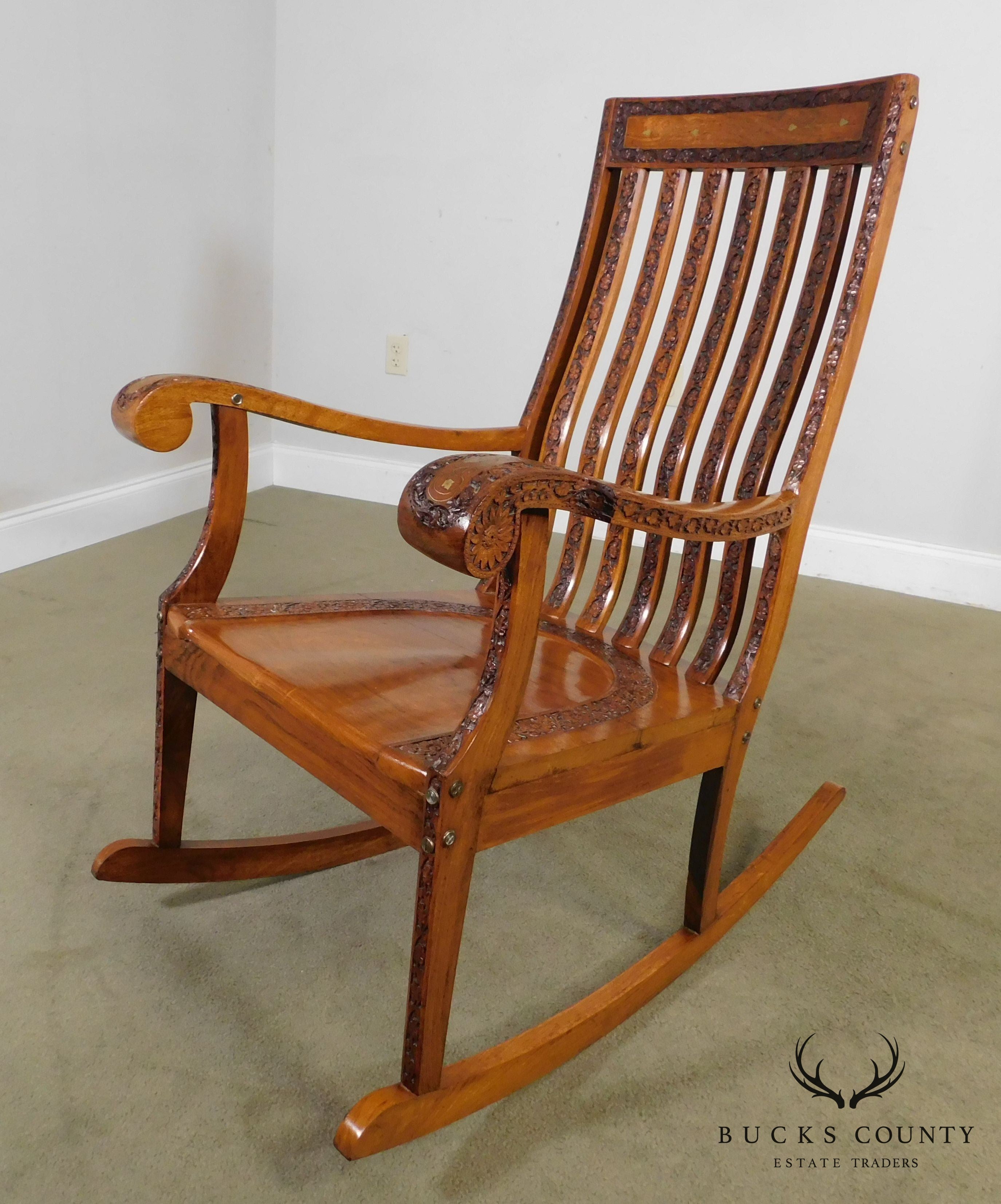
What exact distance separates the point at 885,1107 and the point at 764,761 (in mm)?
609

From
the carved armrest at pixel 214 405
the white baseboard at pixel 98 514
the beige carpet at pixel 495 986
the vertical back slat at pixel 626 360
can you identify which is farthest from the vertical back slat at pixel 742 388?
the white baseboard at pixel 98 514

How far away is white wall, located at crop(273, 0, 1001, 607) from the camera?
2031 mm

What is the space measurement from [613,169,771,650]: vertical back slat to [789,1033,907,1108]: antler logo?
0.39m

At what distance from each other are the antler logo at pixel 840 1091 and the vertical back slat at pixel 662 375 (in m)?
0.43

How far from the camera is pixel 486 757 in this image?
65 cm

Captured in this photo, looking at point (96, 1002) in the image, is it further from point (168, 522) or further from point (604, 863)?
point (168, 522)

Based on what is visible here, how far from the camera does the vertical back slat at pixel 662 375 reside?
992 mm

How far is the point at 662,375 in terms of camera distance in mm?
1009

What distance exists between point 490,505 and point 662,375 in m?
0.51

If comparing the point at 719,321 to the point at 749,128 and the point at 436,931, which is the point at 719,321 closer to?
the point at 749,128

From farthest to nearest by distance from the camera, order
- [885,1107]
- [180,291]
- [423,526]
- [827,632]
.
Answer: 1. [180,291]
2. [827,632]
3. [885,1107]
4. [423,526]

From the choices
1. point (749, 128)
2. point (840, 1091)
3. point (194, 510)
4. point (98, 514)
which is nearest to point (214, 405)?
point (749, 128)

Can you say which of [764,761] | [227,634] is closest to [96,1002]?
[227,634]

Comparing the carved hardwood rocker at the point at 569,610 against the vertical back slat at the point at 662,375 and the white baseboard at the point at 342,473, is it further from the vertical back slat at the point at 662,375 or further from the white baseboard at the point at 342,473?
the white baseboard at the point at 342,473
